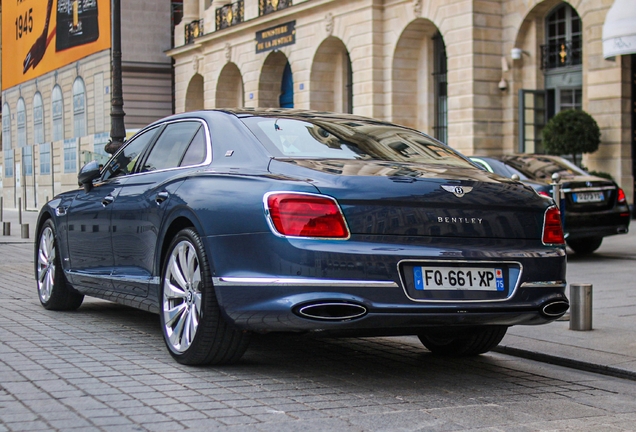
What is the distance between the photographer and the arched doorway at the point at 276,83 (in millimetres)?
36219

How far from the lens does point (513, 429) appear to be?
14.7 ft

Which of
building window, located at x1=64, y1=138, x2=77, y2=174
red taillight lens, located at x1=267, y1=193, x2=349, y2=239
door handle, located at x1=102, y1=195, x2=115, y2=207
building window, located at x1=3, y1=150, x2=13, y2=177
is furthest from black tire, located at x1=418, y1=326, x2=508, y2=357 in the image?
building window, located at x1=3, y1=150, x2=13, y2=177

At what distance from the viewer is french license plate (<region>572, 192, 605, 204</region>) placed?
14.5 metres

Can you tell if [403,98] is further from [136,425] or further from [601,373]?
[136,425]

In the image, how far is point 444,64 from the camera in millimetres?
29469

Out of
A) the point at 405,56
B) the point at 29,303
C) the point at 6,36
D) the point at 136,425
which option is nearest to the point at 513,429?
the point at 136,425

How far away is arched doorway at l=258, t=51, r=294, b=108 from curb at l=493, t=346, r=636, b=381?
29.7 meters

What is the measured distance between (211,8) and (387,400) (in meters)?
35.8

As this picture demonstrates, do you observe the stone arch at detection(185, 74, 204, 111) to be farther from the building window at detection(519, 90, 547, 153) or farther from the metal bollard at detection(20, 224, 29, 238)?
the metal bollard at detection(20, 224, 29, 238)

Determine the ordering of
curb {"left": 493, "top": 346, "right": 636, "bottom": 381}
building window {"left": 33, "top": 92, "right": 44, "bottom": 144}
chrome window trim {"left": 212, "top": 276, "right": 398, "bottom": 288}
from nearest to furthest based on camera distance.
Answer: chrome window trim {"left": 212, "top": 276, "right": 398, "bottom": 288}, curb {"left": 493, "top": 346, "right": 636, "bottom": 381}, building window {"left": 33, "top": 92, "right": 44, "bottom": 144}

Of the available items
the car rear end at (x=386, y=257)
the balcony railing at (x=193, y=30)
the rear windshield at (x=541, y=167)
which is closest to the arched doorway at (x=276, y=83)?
the balcony railing at (x=193, y=30)

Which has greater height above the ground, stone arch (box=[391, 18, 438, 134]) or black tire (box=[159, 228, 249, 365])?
stone arch (box=[391, 18, 438, 134])

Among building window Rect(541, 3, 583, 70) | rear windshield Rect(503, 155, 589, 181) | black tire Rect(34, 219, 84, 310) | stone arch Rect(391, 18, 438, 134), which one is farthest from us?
stone arch Rect(391, 18, 438, 134)

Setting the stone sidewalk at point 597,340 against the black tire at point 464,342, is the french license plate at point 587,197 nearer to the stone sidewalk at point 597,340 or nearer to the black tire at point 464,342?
the stone sidewalk at point 597,340
